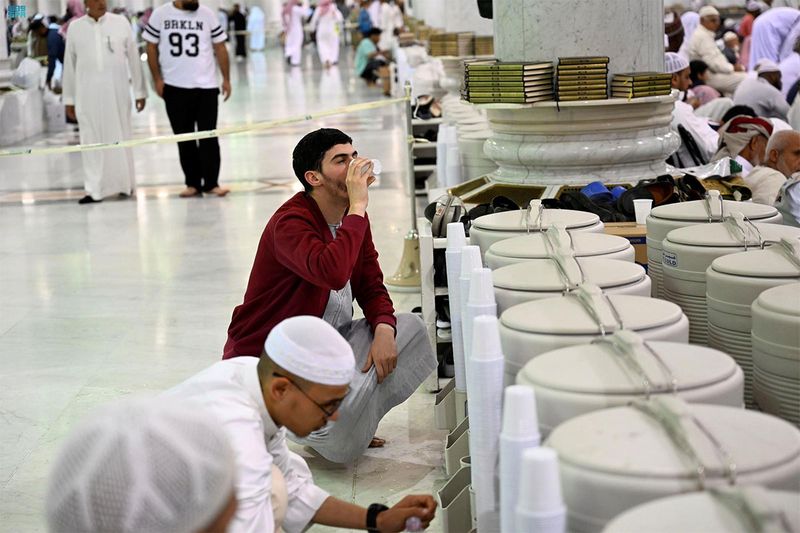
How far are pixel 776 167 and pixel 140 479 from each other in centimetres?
469

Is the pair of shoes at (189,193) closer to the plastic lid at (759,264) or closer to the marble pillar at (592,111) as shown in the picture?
the marble pillar at (592,111)

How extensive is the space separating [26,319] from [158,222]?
301 centimetres

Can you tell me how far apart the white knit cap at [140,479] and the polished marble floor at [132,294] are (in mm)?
2045

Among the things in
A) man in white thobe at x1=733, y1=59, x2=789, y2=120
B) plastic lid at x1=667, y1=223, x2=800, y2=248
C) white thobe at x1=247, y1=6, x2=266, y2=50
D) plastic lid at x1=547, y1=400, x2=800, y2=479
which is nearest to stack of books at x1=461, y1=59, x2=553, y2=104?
plastic lid at x1=667, y1=223, x2=800, y2=248

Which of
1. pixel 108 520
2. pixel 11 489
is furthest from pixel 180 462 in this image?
pixel 11 489

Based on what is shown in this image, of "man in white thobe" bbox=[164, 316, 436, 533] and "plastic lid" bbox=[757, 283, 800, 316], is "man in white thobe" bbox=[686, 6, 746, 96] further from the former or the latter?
"man in white thobe" bbox=[164, 316, 436, 533]

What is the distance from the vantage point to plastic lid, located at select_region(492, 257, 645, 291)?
2.95 m

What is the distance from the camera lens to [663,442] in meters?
1.91

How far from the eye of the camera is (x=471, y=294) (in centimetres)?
282

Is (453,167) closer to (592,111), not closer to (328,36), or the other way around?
(592,111)

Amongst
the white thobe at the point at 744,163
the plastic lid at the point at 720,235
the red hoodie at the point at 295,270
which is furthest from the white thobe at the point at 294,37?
the plastic lid at the point at 720,235

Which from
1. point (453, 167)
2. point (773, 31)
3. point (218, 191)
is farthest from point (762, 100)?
point (218, 191)

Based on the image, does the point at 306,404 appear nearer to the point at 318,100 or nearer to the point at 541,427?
the point at 541,427

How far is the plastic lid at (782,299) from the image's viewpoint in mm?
2486
